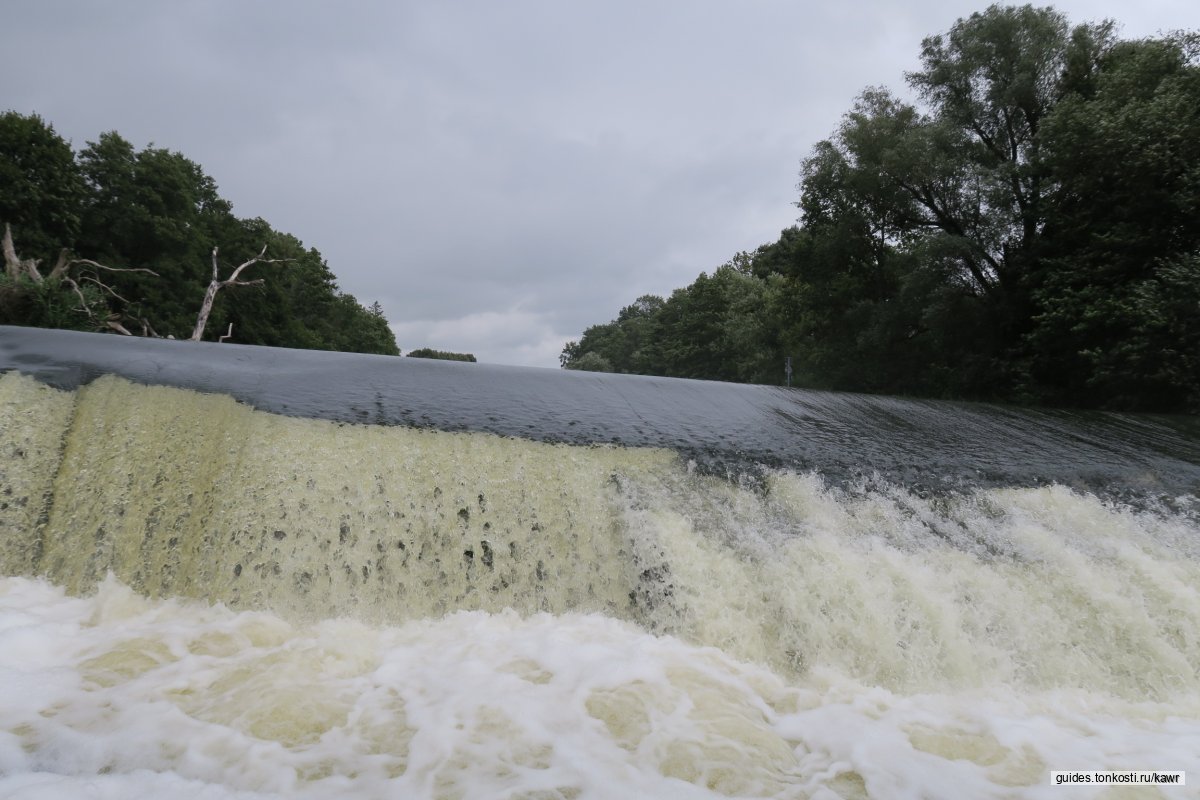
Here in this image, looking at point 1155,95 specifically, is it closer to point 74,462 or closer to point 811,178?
point 811,178

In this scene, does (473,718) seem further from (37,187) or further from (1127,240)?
(37,187)

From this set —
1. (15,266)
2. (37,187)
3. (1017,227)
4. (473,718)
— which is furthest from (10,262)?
(1017,227)

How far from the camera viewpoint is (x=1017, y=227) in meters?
16.2

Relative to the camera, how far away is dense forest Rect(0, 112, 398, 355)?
15812 millimetres

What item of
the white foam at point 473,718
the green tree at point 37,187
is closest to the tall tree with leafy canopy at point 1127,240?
the white foam at point 473,718

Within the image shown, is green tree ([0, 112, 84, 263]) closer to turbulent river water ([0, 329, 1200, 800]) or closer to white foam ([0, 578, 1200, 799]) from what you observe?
turbulent river water ([0, 329, 1200, 800])

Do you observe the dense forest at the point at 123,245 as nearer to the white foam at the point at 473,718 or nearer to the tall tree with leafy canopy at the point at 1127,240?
the white foam at the point at 473,718

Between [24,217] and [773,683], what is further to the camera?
[24,217]

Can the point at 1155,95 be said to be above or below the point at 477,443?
above

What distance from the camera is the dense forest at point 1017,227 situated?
41.5 feet

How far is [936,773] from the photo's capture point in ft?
9.40

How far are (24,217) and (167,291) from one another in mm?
5225

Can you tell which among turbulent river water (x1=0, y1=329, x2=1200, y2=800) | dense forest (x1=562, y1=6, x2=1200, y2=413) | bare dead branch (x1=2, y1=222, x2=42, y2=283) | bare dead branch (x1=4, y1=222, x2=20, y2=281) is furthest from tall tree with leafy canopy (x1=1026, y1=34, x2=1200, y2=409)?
bare dead branch (x1=4, y1=222, x2=20, y2=281)

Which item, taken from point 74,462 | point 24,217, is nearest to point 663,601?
point 74,462
